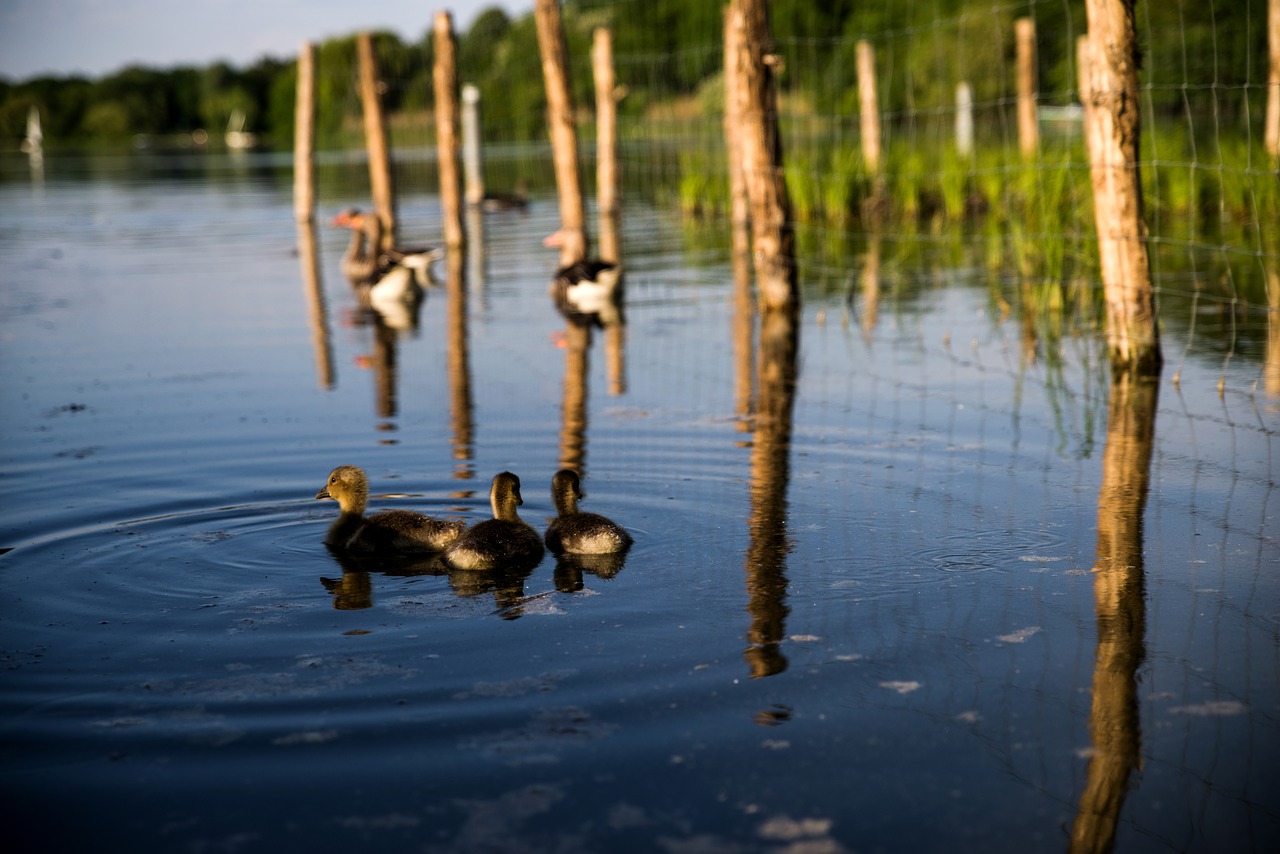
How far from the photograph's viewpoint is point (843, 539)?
6238 millimetres

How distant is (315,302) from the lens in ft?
55.0

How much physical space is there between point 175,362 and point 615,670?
878cm

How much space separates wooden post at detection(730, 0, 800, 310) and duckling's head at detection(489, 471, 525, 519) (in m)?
7.76

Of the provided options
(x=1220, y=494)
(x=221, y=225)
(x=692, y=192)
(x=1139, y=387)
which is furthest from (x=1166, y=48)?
(x=1220, y=494)

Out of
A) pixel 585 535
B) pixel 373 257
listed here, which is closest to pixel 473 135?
pixel 373 257

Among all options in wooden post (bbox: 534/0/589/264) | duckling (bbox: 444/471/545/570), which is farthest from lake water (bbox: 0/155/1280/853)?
wooden post (bbox: 534/0/589/264)

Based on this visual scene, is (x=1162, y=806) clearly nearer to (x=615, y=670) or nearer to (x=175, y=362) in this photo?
(x=615, y=670)

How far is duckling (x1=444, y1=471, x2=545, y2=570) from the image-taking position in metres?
5.96

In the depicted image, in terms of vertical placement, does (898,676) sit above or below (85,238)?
below

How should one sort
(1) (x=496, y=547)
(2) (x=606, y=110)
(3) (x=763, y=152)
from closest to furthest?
(1) (x=496, y=547) → (3) (x=763, y=152) → (2) (x=606, y=110)

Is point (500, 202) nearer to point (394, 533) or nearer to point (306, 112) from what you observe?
point (306, 112)

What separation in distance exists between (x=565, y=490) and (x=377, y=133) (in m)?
16.3

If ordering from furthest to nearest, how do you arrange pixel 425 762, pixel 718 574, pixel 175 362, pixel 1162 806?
pixel 175 362
pixel 718 574
pixel 425 762
pixel 1162 806

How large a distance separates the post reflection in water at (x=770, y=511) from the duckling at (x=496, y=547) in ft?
3.20
